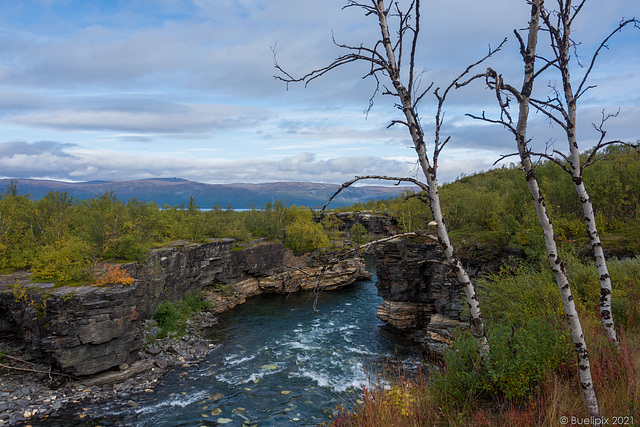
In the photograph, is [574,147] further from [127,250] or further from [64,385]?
[127,250]

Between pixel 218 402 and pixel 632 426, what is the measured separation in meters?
20.2

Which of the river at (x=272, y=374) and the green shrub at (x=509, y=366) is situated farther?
the river at (x=272, y=374)

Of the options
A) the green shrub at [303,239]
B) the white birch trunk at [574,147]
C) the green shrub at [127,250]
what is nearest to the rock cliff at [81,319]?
the green shrub at [127,250]

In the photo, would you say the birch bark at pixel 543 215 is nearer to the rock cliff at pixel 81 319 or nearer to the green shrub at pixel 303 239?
the rock cliff at pixel 81 319

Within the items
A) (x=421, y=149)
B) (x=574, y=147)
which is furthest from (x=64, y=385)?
(x=574, y=147)

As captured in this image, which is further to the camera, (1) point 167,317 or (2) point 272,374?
(1) point 167,317

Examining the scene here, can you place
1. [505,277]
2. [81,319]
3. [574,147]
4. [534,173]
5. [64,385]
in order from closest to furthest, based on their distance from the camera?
[534,173], [574,147], [505,277], [64,385], [81,319]

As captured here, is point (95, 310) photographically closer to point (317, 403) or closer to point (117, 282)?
point (117, 282)

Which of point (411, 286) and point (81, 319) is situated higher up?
point (81, 319)

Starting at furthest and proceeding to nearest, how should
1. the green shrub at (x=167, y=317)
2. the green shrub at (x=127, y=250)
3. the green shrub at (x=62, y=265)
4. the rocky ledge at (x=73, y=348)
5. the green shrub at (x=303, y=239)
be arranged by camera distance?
the green shrub at (x=303, y=239) → the green shrub at (x=167, y=317) → the green shrub at (x=127, y=250) → the green shrub at (x=62, y=265) → the rocky ledge at (x=73, y=348)

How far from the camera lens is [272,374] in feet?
→ 79.0

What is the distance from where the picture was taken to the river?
18.8 m

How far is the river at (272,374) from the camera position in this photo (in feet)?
61.6

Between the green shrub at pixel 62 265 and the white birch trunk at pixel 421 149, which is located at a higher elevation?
the white birch trunk at pixel 421 149
